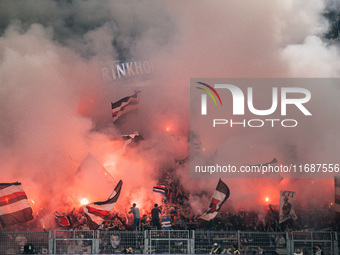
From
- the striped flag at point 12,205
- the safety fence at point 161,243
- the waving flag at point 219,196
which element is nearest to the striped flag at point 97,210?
the safety fence at point 161,243

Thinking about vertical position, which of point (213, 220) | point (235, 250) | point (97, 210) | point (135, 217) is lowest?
point (235, 250)

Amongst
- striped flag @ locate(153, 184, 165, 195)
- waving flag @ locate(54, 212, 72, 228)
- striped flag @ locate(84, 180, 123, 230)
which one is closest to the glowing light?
waving flag @ locate(54, 212, 72, 228)

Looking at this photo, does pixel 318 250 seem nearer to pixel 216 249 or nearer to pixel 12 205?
pixel 216 249

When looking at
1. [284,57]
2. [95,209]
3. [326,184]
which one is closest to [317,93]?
[284,57]

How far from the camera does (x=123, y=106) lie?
1725 cm

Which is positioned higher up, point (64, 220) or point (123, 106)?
point (123, 106)

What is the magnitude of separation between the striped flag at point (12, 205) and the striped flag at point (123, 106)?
417cm

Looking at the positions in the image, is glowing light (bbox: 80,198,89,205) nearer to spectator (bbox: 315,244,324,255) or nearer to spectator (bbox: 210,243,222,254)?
spectator (bbox: 210,243,222,254)

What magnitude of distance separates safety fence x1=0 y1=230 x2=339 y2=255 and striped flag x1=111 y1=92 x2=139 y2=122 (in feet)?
16.2

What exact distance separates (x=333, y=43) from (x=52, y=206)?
9846mm

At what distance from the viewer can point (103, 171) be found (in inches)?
634

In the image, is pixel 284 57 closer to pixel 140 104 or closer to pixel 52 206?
pixel 140 104

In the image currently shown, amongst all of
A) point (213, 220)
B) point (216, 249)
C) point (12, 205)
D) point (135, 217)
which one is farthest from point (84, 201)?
point (216, 249)

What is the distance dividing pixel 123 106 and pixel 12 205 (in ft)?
16.1
